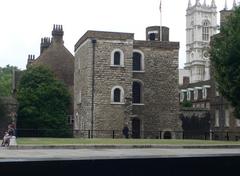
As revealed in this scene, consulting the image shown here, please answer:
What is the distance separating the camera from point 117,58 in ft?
152

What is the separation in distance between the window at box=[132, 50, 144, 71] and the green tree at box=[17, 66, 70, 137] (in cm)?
850

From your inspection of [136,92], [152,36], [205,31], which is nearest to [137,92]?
[136,92]

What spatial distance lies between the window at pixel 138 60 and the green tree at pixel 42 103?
8495 millimetres

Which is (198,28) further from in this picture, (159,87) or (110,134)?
(110,134)

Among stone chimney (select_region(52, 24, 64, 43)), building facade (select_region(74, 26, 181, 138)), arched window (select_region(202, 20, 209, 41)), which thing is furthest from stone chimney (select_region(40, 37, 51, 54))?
arched window (select_region(202, 20, 209, 41))

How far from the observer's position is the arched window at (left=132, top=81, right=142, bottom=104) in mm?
48497

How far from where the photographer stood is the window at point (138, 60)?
48.5 m

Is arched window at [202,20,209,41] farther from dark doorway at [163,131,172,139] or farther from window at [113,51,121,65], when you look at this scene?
window at [113,51,121,65]

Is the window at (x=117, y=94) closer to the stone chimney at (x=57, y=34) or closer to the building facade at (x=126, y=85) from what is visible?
the building facade at (x=126, y=85)

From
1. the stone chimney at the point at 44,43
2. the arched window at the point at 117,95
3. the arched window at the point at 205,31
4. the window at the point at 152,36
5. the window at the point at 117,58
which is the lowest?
the arched window at the point at 117,95

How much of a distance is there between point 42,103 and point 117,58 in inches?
375

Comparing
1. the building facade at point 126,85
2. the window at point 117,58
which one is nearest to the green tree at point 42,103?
the building facade at point 126,85

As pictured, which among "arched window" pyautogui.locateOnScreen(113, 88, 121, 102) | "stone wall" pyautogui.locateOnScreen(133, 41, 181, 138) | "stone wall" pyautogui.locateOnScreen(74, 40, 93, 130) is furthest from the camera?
"stone wall" pyautogui.locateOnScreen(133, 41, 181, 138)

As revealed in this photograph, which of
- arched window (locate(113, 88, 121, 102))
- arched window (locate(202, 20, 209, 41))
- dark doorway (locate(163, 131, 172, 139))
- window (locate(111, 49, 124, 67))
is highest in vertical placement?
arched window (locate(202, 20, 209, 41))
